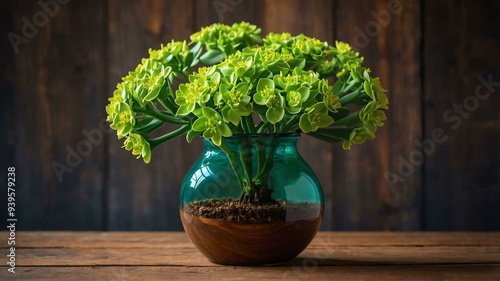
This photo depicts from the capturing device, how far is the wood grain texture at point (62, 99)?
136 centimetres

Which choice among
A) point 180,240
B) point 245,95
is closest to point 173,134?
point 245,95

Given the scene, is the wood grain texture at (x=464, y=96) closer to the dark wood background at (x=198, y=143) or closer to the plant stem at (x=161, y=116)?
the dark wood background at (x=198, y=143)

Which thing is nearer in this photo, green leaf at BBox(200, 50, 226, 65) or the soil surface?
the soil surface

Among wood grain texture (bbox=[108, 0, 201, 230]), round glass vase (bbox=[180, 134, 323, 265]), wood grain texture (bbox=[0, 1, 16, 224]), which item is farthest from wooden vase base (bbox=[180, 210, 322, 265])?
wood grain texture (bbox=[0, 1, 16, 224])

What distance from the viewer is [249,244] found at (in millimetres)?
764

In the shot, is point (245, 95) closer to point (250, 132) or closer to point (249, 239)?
point (250, 132)

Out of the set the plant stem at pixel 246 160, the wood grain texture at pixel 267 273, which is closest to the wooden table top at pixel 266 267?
the wood grain texture at pixel 267 273

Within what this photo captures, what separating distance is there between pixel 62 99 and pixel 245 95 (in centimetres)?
78

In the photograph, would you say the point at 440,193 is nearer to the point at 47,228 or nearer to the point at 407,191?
the point at 407,191

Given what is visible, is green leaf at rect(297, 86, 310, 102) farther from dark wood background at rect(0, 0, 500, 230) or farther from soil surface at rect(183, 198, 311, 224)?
dark wood background at rect(0, 0, 500, 230)

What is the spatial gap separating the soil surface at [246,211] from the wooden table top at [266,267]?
0.07 meters

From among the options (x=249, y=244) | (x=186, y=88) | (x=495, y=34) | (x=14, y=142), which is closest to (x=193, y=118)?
(x=186, y=88)

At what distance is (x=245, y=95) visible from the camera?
71cm

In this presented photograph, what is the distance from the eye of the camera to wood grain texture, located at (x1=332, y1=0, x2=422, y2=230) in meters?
1.36
